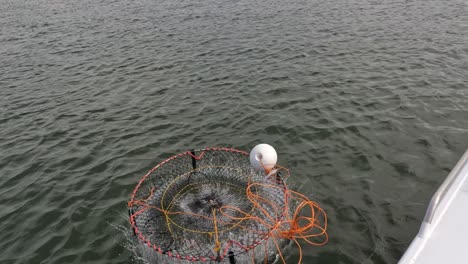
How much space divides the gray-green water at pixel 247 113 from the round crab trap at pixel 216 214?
676mm

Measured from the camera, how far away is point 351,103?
10422mm

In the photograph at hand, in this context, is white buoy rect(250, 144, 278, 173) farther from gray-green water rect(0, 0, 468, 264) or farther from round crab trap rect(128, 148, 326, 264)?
gray-green water rect(0, 0, 468, 264)

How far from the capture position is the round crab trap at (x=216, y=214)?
566 cm

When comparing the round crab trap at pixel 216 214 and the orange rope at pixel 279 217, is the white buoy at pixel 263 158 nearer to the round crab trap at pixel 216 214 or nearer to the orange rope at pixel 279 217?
the round crab trap at pixel 216 214

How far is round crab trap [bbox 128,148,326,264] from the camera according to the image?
5.66 meters

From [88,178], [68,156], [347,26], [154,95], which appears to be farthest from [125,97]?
[347,26]

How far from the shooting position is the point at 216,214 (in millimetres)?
6438

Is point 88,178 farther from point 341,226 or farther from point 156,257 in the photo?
point 341,226

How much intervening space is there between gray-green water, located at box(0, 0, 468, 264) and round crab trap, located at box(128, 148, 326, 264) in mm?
676

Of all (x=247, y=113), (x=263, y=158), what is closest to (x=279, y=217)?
(x=263, y=158)

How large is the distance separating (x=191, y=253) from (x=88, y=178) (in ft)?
13.4

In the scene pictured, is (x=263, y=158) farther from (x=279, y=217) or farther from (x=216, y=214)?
(x=216, y=214)

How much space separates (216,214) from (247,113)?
475 centimetres

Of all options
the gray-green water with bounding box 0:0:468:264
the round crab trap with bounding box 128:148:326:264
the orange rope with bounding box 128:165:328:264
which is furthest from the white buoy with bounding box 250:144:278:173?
the gray-green water with bounding box 0:0:468:264
